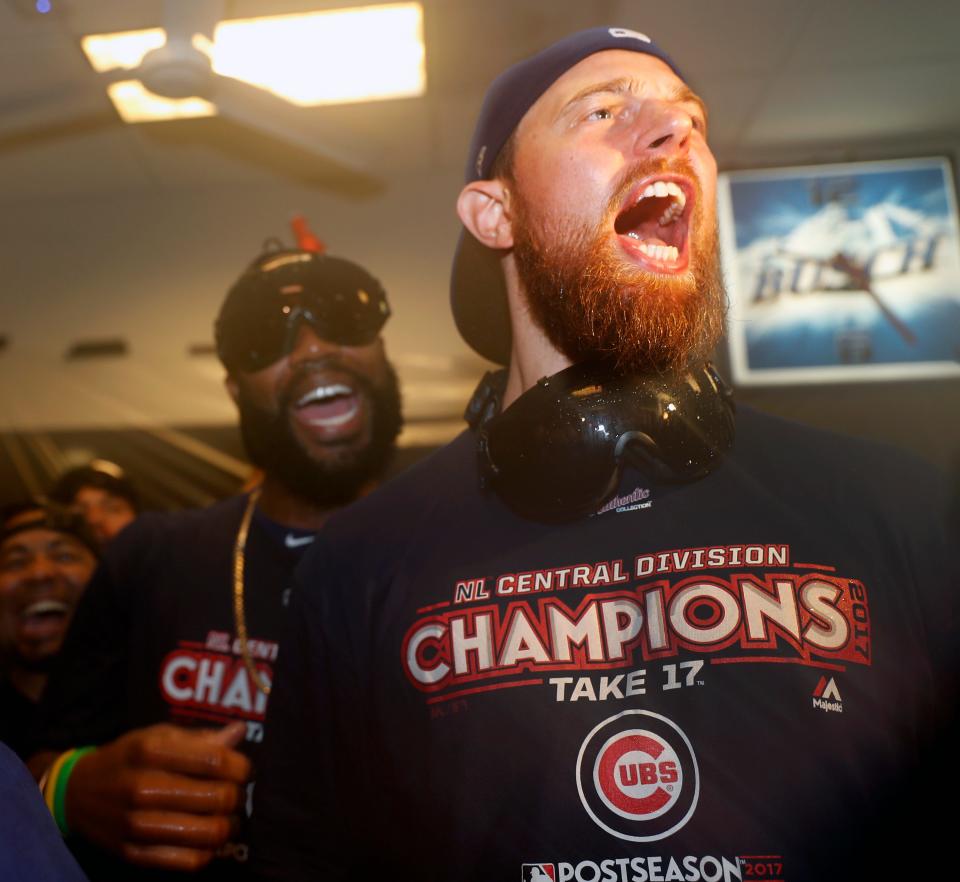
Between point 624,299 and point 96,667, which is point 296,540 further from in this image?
point 624,299

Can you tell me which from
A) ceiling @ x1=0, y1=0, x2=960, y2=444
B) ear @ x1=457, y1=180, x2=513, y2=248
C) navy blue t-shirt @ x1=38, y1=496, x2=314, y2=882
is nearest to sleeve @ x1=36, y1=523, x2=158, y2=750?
navy blue t-shirt @ x1=38, y1=496, x2=314, y2=882

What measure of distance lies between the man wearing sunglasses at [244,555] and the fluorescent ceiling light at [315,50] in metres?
1.05

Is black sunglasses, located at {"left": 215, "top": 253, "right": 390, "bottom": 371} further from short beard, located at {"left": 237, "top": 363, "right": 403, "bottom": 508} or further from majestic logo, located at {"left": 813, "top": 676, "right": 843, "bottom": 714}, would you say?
majestic logo, located at {"left": 813, "top": 676, "right": 843, "bottom": 714}

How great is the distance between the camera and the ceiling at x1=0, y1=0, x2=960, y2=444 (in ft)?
7.39

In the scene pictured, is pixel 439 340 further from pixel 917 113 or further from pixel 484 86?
pixel 917 113

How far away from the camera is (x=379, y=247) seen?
270 centimetres

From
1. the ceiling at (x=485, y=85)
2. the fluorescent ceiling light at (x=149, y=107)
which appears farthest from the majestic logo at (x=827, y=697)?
the fluorescent ceiling light at (x=149, y=107)

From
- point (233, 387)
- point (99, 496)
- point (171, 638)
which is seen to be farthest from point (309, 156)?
point (171, 638)

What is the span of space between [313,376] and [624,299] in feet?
2.19

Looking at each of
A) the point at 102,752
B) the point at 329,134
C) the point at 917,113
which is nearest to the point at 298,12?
the point at 329,134

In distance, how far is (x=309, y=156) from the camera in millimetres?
2754

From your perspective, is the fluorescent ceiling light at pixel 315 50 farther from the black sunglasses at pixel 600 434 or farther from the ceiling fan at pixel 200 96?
the black sunglasses at pixel 600 434

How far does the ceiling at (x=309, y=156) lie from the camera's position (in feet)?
7.39

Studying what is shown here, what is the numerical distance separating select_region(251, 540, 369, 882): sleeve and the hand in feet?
0.58
